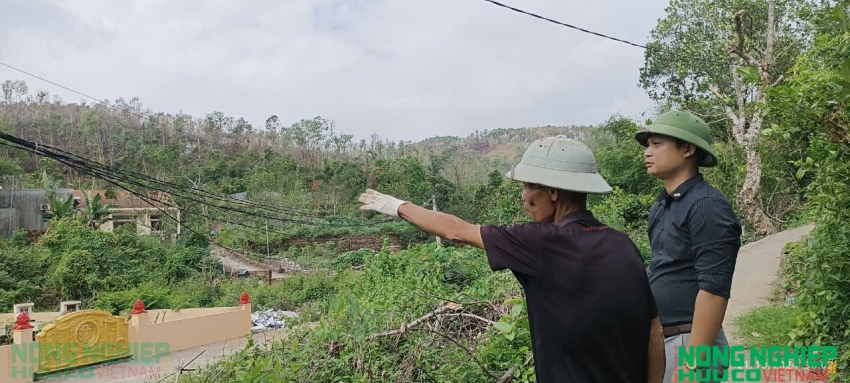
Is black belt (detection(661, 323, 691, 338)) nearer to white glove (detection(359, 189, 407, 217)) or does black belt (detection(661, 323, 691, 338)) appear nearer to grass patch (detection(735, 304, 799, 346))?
white glove (detection(359, 189, 407, 217))

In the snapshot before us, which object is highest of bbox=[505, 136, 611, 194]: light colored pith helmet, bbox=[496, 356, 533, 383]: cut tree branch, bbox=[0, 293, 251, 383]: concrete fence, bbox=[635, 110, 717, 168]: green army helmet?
bbox=[635, 110, 717, 168]: green army helmet

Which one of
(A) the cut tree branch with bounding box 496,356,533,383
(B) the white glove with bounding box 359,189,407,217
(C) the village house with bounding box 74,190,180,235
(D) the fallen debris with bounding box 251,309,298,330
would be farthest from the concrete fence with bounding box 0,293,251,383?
(C) the village house with bounding box 74,190,180,235

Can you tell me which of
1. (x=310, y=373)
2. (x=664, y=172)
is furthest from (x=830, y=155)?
(x=310, y=373)

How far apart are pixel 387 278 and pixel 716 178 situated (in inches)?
477

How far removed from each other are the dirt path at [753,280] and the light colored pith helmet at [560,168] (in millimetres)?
4032

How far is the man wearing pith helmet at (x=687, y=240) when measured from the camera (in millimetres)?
1694

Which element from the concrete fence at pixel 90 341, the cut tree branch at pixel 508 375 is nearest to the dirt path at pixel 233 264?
the concrete fence at pixel 90 341

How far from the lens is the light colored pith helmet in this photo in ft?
4.94

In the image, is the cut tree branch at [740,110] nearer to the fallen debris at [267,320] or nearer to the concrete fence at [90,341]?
the fallen debris at [267,320]

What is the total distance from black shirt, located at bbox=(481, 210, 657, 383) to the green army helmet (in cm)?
63

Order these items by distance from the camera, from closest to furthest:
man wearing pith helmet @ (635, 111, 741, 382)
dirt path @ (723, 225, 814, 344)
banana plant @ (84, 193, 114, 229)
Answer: man wearing pith helmet @ (635, 111, 741, 382), dirt path @ (723, 225, 814, 344), banana plant @ (84, 193, 114, 229)

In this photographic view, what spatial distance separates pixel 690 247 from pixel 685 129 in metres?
0.40

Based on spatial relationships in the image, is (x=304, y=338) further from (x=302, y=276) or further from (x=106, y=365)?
(x=302, y=276)

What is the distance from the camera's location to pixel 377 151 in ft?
138
